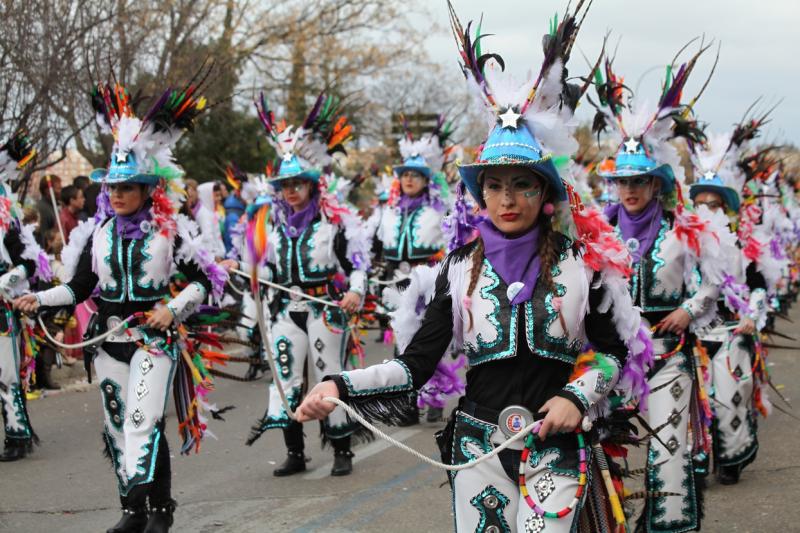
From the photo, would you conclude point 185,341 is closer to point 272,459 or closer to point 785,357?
point 272,459

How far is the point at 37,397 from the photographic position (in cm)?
1062

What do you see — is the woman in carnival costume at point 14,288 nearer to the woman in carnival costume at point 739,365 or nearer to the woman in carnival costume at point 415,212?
the woman in carnival costume at point 415,212

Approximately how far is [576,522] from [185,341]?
10.7 ft

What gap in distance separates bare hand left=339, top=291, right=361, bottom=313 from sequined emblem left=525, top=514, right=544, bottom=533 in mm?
4225

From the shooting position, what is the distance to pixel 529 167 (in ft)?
12.2

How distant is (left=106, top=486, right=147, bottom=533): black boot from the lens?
568 cm

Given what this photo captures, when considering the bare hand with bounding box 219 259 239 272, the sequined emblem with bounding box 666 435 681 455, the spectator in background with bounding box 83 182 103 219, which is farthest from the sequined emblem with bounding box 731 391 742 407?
the spectator in background with bounding box 83 182 103 219

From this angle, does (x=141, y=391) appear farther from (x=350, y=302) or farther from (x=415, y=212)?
(x=415, y=212)

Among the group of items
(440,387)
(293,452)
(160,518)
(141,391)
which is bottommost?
(293,452)

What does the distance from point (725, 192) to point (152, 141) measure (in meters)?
4.32

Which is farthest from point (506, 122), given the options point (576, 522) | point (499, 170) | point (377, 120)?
point (377, 120)

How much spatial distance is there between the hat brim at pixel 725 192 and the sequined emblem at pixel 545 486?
16.4 ft

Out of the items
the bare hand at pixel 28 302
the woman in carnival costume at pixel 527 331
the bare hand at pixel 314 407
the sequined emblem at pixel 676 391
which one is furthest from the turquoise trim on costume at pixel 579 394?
the bare hand at pixel 28 302

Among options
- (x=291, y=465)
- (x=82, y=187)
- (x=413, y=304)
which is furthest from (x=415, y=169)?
(x=413, y=304)
